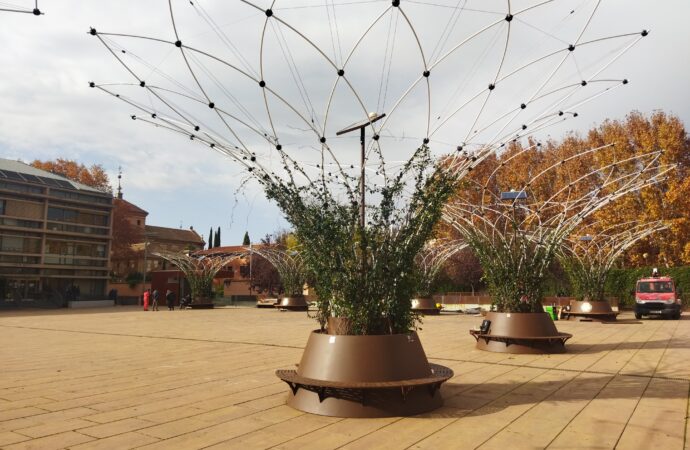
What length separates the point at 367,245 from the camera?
5629mm

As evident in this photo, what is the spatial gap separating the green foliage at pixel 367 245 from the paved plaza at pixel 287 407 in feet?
3.60

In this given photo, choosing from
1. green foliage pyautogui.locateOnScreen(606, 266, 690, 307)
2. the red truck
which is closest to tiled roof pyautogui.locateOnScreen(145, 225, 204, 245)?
green foliage pyautogui.locateOnScreen(606, 266, 690, 307)

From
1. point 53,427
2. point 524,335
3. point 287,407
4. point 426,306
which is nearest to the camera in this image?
point 53,427

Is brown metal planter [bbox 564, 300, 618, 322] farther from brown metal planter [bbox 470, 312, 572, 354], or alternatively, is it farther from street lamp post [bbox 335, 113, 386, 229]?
street lamp post [bbox 335, 113, 386, 229]

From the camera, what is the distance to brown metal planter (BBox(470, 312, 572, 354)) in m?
9.45

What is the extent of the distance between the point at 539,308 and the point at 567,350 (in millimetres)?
930

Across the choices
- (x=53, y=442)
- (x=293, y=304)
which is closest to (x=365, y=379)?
(x=53, y=442)

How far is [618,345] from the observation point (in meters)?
10.9

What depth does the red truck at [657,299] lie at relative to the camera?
800 inches

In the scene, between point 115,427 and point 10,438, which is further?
point 115,427

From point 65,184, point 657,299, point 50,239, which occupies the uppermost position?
point 65,184

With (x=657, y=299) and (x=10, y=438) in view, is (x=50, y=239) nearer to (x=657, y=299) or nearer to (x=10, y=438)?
(x=657, y=299)

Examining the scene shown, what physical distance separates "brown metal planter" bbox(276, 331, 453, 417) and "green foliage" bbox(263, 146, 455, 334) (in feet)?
1.09

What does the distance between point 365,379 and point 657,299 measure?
20.0 m
